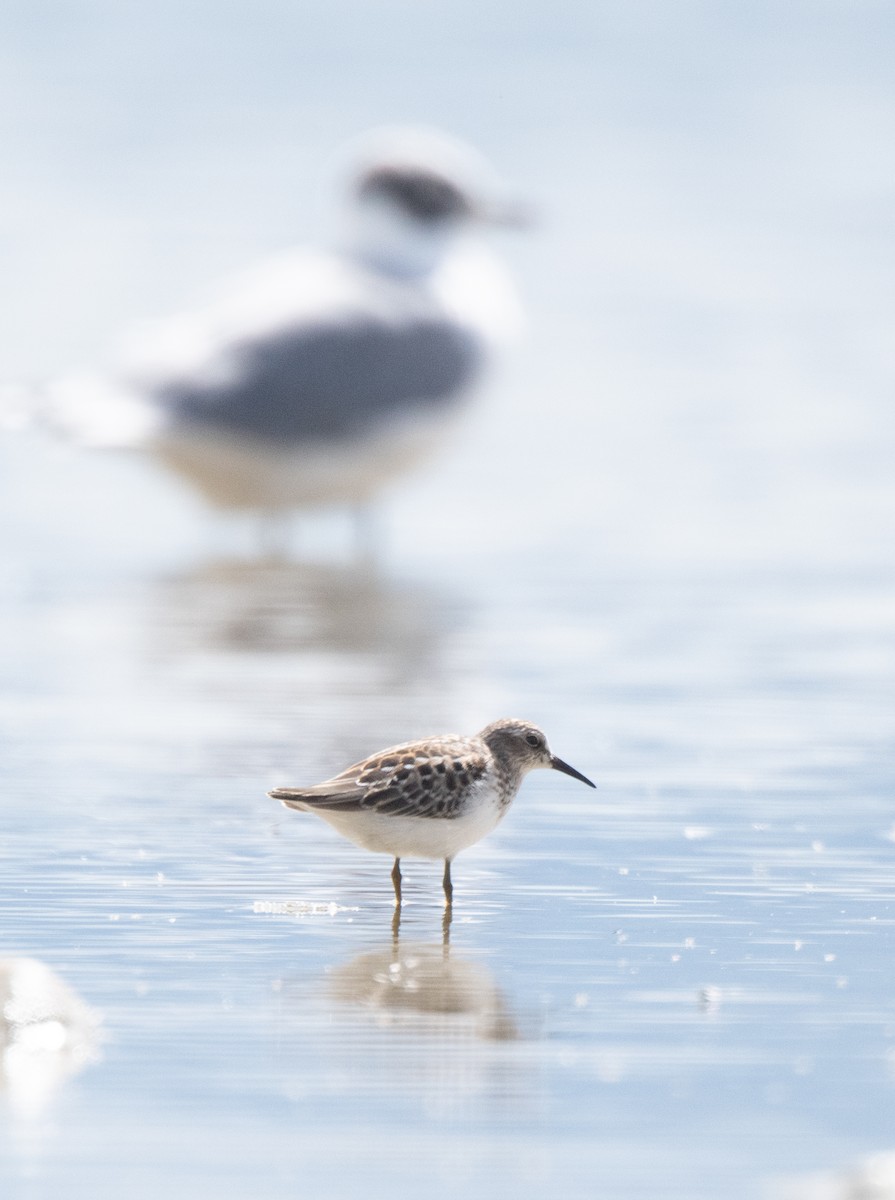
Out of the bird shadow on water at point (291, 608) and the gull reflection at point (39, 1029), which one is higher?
the bird shadow on water at point (291, 608)

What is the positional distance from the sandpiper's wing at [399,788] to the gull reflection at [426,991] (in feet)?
1.35

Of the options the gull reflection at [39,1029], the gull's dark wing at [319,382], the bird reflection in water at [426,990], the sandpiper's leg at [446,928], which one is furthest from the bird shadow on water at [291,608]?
the gull reflection at [39,1029]

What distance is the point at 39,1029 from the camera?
451cm

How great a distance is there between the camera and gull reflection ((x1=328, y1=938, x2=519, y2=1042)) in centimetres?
479

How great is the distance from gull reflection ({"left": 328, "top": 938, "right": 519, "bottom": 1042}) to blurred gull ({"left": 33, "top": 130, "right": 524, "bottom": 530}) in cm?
903

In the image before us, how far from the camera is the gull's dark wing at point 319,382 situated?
14227 millimetres

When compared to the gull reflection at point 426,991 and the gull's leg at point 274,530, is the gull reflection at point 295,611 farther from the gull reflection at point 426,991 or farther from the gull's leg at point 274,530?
the gull reflection at point 426,991

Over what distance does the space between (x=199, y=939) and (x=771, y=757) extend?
2.95 m

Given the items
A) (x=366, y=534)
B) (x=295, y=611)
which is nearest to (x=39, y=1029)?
(x=295, y=611)

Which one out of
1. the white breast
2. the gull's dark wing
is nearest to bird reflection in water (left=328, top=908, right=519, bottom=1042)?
the white breast

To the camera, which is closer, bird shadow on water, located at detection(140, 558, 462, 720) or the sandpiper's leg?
the sandpiper's leg

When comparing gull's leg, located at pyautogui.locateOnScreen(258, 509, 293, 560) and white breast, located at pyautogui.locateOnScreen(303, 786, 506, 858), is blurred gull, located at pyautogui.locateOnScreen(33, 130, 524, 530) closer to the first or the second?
gull's leg, located at pyautogui.locateOnScreen(258, 509, 293, 560)

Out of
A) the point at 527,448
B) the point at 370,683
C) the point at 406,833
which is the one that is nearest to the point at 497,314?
the point at 527,448

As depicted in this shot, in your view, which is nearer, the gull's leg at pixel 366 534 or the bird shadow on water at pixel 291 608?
the bird shadow on water at pixel 291 608
